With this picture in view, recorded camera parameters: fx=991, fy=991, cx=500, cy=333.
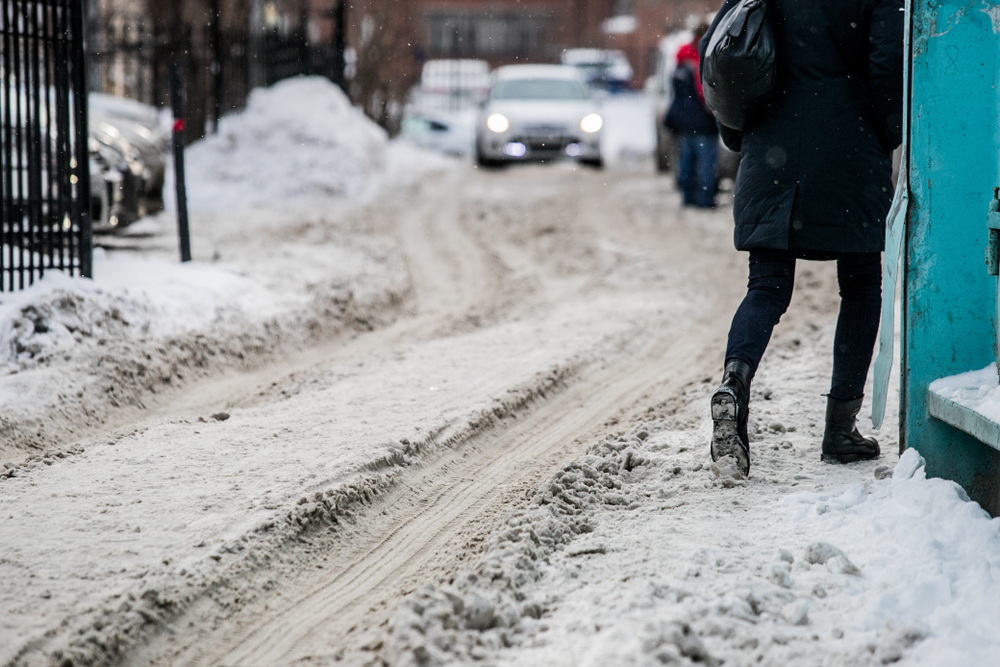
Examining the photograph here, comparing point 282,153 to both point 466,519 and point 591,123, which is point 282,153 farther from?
point 466,519

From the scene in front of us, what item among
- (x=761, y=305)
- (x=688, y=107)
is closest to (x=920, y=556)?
(x=761, y=305)

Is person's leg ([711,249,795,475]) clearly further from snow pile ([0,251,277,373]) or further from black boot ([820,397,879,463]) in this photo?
snow pile ([0,251,277,373])

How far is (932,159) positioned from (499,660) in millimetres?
1917

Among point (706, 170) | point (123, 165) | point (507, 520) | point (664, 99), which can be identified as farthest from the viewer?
point (664, 99)

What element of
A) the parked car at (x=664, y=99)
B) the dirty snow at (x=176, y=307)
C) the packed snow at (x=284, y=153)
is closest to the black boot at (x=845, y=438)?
the dirty snow at (x=176, y=307)

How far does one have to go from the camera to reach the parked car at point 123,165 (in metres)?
7.84

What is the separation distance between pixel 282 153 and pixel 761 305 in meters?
12.3

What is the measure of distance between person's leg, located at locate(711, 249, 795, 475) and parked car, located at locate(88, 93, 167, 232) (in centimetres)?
560

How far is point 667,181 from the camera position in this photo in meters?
16.5

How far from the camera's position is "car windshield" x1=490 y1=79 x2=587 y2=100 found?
18.2 m

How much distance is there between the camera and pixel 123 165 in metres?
8.36

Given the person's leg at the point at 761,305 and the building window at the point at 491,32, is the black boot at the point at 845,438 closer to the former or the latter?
the person's leg at the point at 761,305

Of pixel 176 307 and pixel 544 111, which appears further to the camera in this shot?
pixel 544 111

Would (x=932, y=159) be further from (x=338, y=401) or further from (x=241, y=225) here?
(x=241, y=225)
